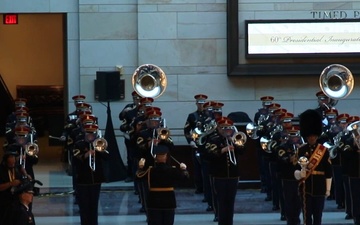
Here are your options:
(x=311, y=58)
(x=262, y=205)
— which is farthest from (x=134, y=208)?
(x=311, y=58)

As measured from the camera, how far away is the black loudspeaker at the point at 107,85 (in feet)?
82.6

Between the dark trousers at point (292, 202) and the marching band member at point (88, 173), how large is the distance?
3082mm

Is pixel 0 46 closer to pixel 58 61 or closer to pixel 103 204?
pixel 58 61

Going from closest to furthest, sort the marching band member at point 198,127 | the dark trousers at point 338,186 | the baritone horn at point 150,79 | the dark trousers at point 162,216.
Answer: the dark trousers at point 162,216
the dark trousers at point 338,186
the marching band member at point 198,127
the baritone horn at point 150,79

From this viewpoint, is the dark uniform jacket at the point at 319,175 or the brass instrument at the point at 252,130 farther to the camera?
the brass instrument at the point at 252,130

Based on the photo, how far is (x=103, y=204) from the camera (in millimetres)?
22641

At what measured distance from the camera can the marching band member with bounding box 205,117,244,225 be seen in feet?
64.0

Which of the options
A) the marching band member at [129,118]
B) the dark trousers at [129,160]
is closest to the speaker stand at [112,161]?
the dark trousers at [129,160]

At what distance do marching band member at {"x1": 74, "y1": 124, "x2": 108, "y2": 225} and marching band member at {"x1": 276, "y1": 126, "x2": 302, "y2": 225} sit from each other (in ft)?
9.76

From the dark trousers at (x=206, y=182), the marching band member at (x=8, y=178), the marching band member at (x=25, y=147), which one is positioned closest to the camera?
the marching band member at (x=8, y=178)

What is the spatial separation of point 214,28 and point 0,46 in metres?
9.66

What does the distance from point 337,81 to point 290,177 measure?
5007 mm

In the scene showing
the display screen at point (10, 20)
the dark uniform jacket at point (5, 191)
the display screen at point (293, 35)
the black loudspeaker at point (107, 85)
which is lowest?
the dark uniform jacket at point (5, 191)

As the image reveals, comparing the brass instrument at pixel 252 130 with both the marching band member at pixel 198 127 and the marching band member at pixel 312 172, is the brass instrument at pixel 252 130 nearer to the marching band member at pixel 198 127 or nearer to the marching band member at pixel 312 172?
the marching band member at pixel 198 127
